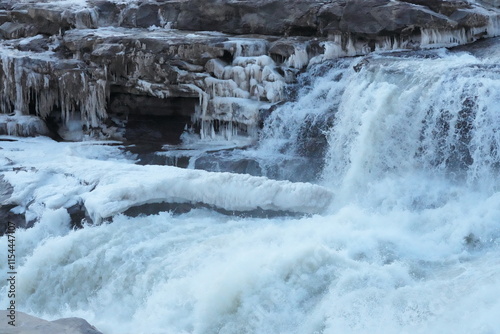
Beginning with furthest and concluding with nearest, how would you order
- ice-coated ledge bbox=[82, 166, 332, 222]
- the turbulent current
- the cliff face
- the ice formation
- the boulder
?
the ice formation → the cliff face → ice-coated ledge bbox=[82, 166, 332, 222] → the turbulent current → the boulder

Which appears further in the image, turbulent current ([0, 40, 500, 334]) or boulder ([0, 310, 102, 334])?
turbulent current ([0, 40, 500, 334])

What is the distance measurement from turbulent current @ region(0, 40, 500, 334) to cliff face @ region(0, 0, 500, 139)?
66cm

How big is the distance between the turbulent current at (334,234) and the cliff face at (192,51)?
0.66 m

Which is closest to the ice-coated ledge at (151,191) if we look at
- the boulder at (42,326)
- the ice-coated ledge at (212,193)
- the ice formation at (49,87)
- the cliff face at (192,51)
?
the ice-coated ledge at (212,193)

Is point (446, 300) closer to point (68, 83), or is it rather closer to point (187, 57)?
point (187, 57)

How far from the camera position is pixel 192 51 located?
11.3 metres

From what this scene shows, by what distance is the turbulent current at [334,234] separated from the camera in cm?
555

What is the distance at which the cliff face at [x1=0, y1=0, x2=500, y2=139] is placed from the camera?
34.9ft

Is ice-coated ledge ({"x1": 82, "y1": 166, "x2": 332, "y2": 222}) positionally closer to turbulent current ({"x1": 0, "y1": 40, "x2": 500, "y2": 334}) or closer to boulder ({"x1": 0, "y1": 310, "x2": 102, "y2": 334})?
turbulent current ({"x1": 0, "y1": 40, "x2": 500, "y2": 334})

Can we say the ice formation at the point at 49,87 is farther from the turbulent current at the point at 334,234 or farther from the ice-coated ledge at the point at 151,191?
the ice-coated ledge at the point at 151,191

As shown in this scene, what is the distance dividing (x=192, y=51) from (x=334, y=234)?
18.6 ft

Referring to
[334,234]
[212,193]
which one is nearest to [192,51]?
[212,193]

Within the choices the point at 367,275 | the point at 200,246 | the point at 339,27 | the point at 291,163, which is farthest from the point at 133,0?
the point at 367,275

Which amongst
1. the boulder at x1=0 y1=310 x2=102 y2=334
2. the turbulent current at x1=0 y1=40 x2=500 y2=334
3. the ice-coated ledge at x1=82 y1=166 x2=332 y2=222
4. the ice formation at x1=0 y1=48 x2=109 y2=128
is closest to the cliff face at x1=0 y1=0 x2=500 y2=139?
the ice formation at x1=0 y1=48 x2=109 y2=128
